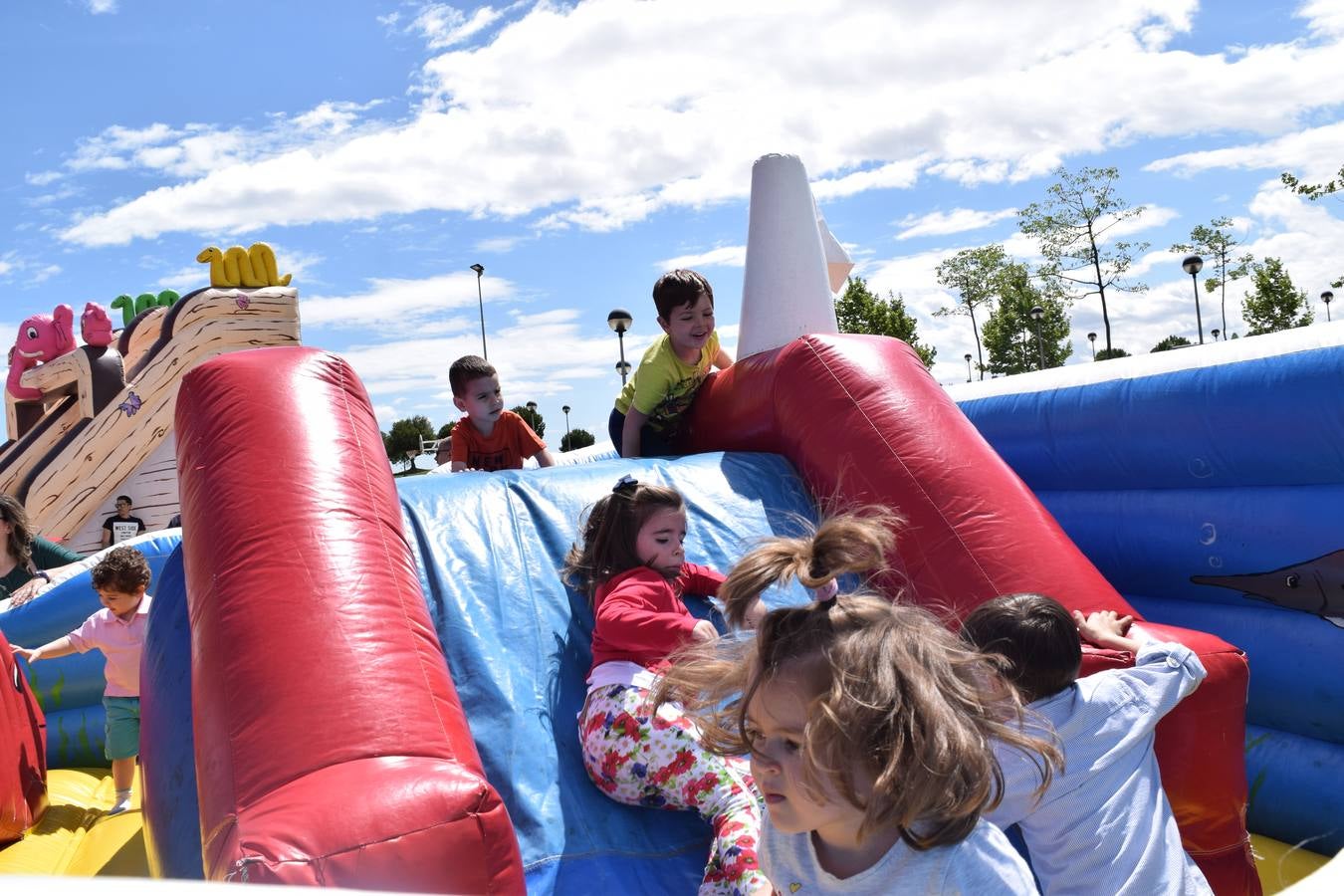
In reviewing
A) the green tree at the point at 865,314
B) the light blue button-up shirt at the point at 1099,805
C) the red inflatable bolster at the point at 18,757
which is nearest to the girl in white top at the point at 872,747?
the light blue button-up shirt at the point at 1099,805

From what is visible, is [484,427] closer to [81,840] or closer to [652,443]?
[652,443]

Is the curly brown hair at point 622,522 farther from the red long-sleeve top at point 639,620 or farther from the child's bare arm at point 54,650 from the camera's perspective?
the child's bare arm at point 54,650

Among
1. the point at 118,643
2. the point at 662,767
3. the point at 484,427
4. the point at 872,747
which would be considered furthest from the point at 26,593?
the point at 872,747

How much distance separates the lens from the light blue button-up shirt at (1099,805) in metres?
1.68

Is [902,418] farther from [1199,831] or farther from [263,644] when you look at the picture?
[263,644]

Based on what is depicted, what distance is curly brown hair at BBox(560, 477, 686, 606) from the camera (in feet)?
7.81

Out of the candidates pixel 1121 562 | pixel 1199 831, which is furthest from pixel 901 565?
pixel 1121 562

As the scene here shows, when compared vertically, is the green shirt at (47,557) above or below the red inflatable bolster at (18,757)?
above

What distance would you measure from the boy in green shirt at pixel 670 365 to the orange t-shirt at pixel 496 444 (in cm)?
42

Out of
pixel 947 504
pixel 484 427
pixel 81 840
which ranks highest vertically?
pixel 484 427

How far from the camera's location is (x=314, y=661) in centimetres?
174

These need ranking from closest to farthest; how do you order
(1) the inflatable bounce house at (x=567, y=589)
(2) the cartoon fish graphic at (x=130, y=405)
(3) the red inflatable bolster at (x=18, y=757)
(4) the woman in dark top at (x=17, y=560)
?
(1) the inflatable bounce house at (x=567, y=589) → (3) the red inflatable bolster at (x=18, y=757) → (4) the woman in dark top at (x=17, y=560) → (2) the cartoon fish graphic at (x=130, y=405)

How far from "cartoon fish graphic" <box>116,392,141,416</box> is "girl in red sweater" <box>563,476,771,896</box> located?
26.7 ft

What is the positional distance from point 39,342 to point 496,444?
8096mm
